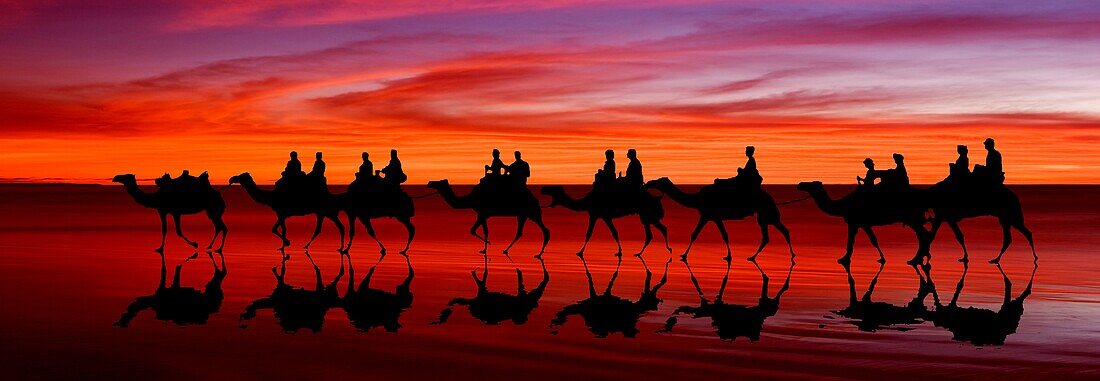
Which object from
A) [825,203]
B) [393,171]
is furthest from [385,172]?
[825,203]

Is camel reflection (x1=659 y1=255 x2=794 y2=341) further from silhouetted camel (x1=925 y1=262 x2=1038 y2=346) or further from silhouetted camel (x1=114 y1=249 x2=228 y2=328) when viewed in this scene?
silhouetted camel (x1=114 y1=249 x2=228 y2=328)

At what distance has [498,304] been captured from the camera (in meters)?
13.6

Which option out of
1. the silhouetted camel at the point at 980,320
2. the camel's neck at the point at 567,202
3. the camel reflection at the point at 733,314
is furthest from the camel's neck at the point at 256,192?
the silhouetted camel at the point at 980,320

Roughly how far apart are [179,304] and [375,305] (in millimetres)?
2226

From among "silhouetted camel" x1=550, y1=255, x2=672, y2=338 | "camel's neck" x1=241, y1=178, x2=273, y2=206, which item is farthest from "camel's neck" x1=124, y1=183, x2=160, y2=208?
"silhouetted camel" x1=550, y1=255, x2=672, y2=338

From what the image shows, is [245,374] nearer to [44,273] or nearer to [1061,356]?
[1061,356]

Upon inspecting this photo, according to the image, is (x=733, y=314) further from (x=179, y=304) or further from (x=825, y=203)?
(x=825, y=203)

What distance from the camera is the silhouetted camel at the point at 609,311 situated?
11.4 meters

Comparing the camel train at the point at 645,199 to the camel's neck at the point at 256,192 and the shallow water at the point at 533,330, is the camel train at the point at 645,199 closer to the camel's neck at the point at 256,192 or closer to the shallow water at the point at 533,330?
the camel's neck at the point at 256,192

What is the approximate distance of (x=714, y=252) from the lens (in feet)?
80.0

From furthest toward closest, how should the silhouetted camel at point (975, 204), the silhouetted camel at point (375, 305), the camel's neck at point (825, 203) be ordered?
the camel's neck at point (825, 203) < the silhouetted camel at point (975, 204) < the silhouetted camel at point (375, 305)

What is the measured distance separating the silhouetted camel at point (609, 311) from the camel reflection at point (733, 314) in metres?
0.40

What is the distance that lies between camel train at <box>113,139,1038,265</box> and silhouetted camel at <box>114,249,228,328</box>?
7551 mm

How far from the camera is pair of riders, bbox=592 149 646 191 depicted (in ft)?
75.8
